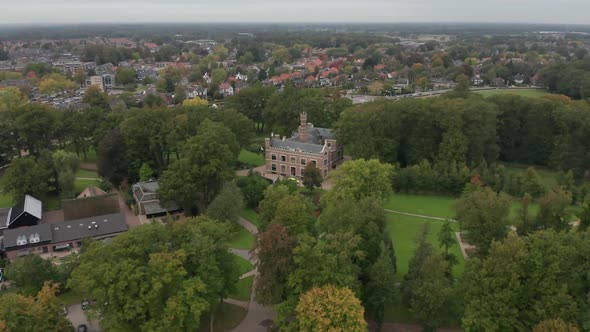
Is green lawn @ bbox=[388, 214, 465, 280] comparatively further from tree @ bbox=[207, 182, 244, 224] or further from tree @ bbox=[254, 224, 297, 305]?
tree @ bbox=[207, 182, 244, 224]

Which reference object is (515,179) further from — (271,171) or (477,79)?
(477,79)

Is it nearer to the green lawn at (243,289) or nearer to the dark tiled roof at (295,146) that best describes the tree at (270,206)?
the green lawn at (243,289)

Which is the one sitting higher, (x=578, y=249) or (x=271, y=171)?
(x=578, y=249)

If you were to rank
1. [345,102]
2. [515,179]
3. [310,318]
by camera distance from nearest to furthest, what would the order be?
[310,318] < [515,179] < [345,102]

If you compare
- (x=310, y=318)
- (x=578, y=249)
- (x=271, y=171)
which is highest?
(x=578, y=249)

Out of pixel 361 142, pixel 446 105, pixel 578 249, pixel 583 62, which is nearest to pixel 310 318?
pixel 578 249

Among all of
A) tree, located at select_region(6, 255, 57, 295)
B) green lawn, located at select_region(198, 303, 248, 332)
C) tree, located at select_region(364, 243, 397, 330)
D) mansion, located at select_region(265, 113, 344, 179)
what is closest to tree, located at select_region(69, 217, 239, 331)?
green lawn, located at select_region(198, 303, 248, 332)
